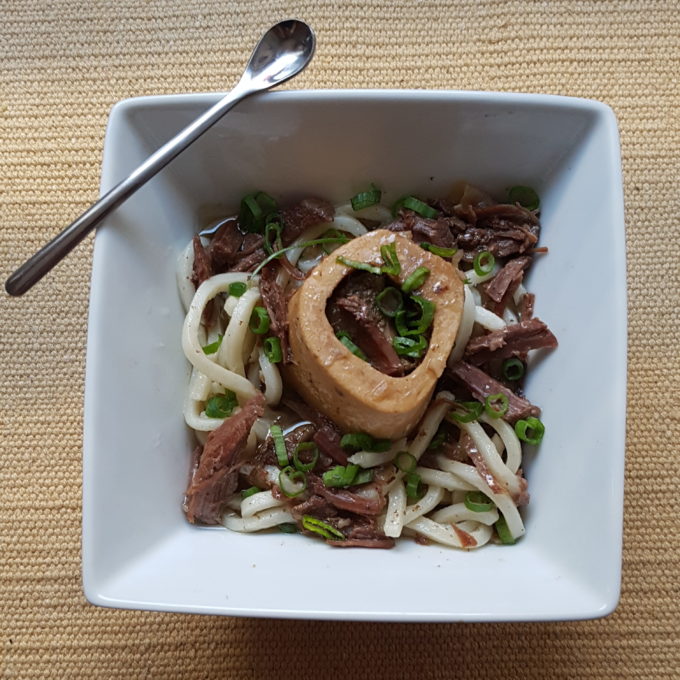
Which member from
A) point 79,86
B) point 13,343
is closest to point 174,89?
point 79,86

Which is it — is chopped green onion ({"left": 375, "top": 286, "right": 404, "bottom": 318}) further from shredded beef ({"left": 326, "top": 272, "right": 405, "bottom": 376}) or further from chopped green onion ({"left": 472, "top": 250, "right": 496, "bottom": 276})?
chopped green onion ({"left": 472, "top": 250, "right": 496, "bottom": 276})

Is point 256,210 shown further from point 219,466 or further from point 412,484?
point 412,484

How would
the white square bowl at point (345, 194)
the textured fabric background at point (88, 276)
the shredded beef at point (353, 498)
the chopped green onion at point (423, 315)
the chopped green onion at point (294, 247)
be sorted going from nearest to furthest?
the white square bowl at point (345, 194), the chopped green onion at point (423, 315), the shredded beef at point (353, 498), the chopped green onion at point (294, 247), the textured fabric background at point (88, 276)

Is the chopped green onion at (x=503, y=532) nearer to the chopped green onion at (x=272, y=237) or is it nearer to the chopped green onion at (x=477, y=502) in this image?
the chopped green onion at (x=477, y=502)

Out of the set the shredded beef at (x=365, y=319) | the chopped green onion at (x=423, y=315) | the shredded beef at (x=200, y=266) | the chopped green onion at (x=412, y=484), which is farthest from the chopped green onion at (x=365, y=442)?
the shredded beef at (x=200, y=266)

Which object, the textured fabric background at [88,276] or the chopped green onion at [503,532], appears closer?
the chopped green onion at [503,532]

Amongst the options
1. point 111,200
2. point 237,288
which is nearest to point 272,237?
point 237,288
